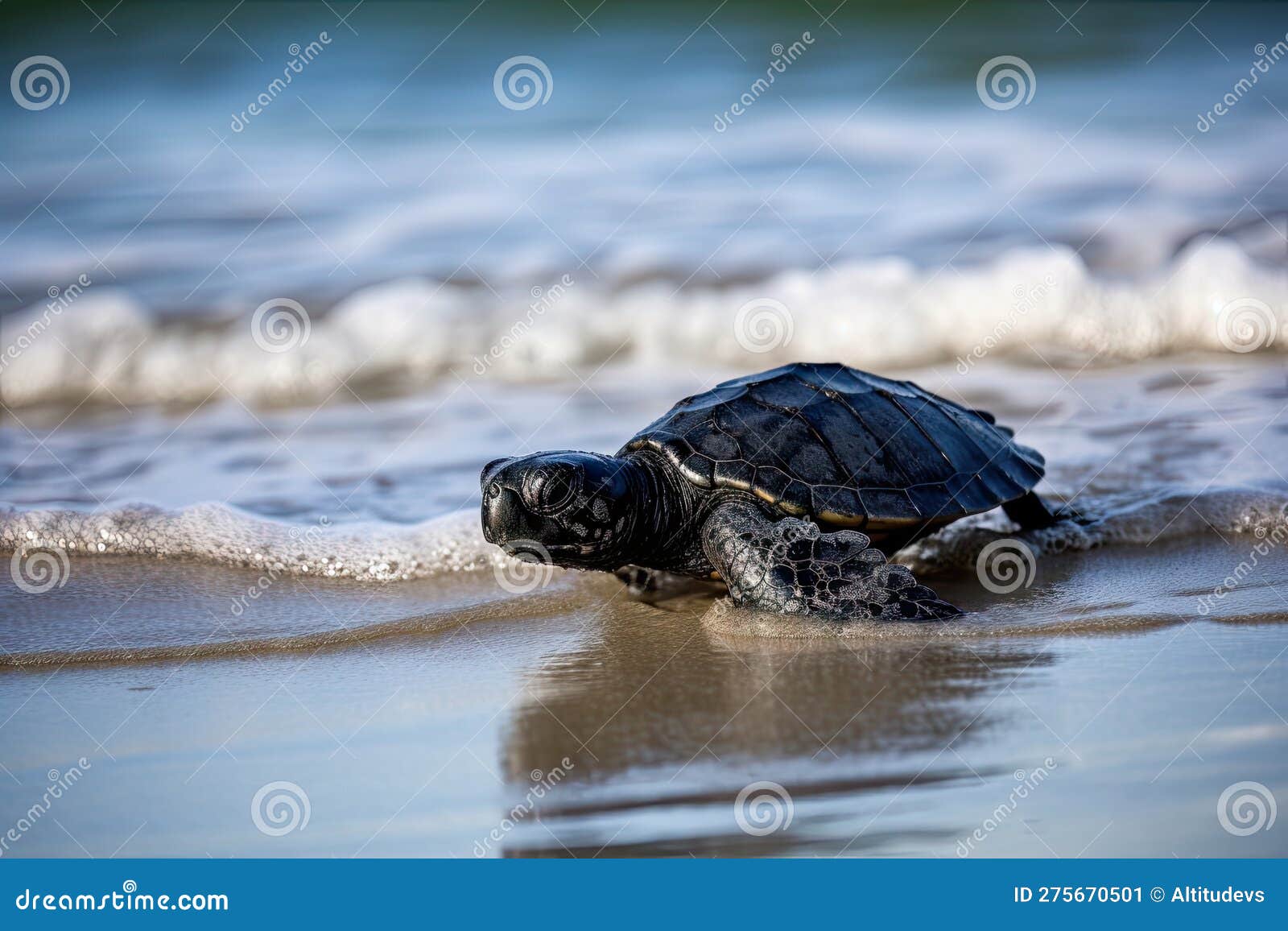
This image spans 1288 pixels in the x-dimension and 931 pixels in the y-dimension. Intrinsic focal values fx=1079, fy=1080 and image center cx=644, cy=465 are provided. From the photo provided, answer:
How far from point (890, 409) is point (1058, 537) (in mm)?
1082

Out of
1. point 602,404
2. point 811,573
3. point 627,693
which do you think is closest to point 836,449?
point 811,573

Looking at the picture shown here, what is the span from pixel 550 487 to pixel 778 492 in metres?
0.82

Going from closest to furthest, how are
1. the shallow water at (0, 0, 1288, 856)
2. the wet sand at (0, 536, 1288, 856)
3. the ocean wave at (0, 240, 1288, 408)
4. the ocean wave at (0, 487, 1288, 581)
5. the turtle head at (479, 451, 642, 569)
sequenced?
the wet sand at (0, 536, 1288, 856)
the shallow water at (0, 0, 1288, 856)
the turtle head at (479, 451, 642, 569)
the ocean wave at (0, 487, 1288, 581)
the ocean wave at (0, 240, 1288, 408)

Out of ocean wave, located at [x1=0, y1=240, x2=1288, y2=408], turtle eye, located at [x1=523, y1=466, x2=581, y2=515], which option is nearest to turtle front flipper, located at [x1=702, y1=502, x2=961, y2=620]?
turtle eye, located at [x1=523, y1=466, x2=581, y2=515]

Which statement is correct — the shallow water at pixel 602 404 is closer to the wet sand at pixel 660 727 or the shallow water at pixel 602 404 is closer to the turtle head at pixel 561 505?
the wet sand at pixel 660 727

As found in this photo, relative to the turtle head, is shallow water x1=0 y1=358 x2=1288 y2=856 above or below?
below

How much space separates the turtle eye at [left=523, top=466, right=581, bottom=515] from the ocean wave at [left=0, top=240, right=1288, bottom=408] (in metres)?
4.01

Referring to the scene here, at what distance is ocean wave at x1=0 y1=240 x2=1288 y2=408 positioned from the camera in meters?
7.67

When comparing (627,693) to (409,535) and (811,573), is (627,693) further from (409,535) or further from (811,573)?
(409,535)

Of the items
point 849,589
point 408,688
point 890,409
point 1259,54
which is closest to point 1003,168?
point 1259,54

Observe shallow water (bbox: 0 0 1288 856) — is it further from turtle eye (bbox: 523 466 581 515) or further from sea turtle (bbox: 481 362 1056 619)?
turtle eye (bbox: 523 466 581 515)

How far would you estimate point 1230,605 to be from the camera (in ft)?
11.9

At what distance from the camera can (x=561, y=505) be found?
355cm

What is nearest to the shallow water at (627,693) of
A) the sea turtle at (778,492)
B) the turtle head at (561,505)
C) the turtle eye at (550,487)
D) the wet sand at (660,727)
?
the wet sand at (660,727)
